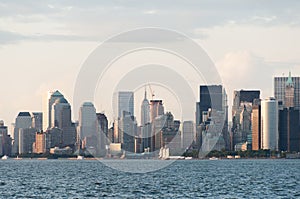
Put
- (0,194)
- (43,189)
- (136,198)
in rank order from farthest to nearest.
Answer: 1. (43,189)
2. (0,194)
3. (136,198)

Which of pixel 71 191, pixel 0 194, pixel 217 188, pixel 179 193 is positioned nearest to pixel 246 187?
pixel 217 188

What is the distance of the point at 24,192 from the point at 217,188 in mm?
22920

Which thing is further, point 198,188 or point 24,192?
point 198,188

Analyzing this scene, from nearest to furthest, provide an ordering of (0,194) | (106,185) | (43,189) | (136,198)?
1. (136,198)
2. (0,194)
3. (43,189)
4. (106,185)

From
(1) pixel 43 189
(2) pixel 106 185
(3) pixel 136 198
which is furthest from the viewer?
(2) pixel 106 185

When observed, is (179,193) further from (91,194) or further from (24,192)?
(24,192)

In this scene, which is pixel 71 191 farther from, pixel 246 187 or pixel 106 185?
pixel 246 187

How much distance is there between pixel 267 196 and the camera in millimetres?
99312

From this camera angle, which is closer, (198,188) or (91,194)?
(91,194)

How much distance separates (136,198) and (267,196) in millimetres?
13659

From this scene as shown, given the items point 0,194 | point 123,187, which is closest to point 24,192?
point 0,194

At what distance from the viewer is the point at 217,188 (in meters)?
114

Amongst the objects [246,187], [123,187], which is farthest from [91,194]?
[246,187]

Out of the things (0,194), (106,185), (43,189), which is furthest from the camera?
(106,185)
